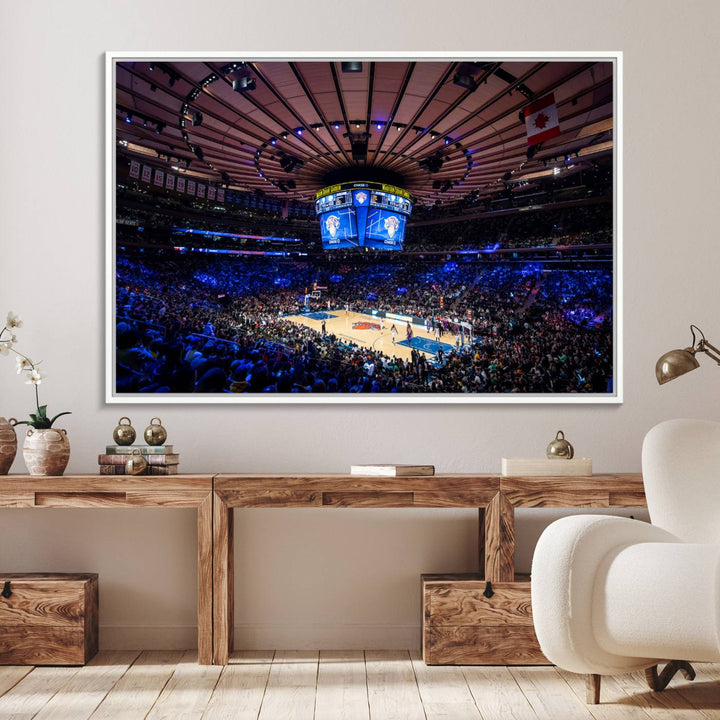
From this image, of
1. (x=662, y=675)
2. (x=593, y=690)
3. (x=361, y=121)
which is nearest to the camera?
(x=593, y=690)

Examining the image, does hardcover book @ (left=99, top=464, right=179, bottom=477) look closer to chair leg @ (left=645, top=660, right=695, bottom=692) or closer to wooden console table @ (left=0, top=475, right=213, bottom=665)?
wooden console table @ (left=0, top=475, right=213, bottom=665)

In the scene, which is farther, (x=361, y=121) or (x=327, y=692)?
(x=361, y=121)

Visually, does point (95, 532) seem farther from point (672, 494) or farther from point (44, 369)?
point (672, 494)

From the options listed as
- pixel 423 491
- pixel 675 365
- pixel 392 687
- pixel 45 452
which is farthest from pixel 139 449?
pixel 675 365

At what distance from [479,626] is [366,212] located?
5.33ft

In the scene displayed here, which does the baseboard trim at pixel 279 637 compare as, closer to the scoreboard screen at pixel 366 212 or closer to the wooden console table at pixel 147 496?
the wooden console table at pixel 147 496

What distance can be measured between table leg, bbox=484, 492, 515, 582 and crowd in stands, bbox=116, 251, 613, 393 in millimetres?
582

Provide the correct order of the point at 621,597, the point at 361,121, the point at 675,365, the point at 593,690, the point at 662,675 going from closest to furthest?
the point at 621,597
the point at 593,690
the point at 662,675
the point at 675,365
the point at 361,121

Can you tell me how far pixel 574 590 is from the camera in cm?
229

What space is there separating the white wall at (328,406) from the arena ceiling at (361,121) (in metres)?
0.11

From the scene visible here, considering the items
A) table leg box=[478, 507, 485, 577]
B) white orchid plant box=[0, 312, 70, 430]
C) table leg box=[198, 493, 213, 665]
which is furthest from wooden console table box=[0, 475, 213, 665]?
table leg box=[478, 507, 485, 577]

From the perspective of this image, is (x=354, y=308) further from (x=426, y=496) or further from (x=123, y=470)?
(x=123, y=470)

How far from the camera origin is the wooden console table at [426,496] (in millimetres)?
2973

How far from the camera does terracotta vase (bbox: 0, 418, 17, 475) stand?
120 inches
